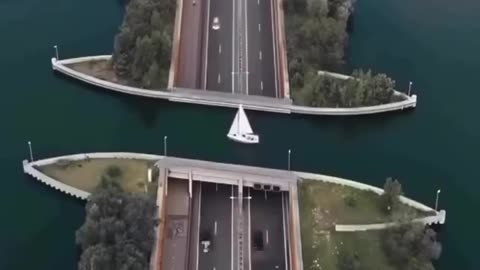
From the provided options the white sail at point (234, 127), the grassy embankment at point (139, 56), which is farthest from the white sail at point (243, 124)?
the grassy embankment at point (139, 56)

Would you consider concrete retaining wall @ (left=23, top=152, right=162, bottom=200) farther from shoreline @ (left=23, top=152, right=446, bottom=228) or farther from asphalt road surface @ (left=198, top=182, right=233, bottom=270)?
asphalt road surface @ (left=198, top=182, right=233, bottom=270)

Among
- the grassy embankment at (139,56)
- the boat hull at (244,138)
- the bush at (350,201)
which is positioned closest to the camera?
the bush at (350,201)

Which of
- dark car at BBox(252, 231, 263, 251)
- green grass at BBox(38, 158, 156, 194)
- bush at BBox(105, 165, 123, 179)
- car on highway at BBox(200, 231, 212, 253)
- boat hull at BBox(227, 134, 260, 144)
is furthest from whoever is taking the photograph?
boat hull at BBox(227, 134, 260, 144)

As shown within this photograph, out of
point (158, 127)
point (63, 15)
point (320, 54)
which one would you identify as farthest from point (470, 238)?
point (63, 15)

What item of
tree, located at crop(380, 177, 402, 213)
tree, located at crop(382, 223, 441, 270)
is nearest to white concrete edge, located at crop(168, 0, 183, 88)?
tree, located at crop(380, 177, 402, 213)

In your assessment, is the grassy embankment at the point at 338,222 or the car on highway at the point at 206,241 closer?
the grassy embankment at the point at 338,222

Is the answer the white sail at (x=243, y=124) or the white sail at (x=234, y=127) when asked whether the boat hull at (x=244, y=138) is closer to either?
the white sail at (x=234, y=127)
